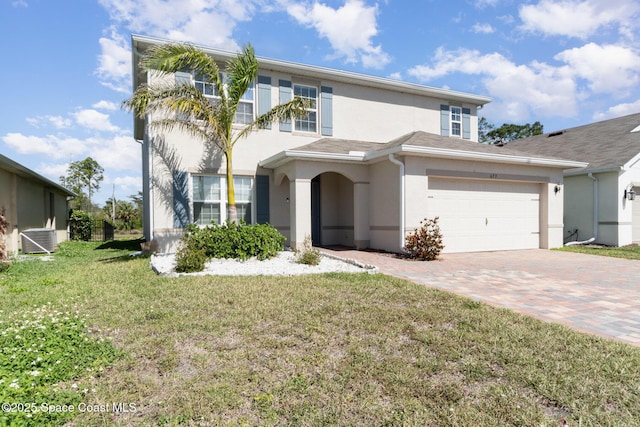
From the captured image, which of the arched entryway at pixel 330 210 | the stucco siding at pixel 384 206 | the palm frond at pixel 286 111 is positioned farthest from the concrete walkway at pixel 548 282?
the palm frond at pixel 286 111

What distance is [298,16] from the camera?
414 inches

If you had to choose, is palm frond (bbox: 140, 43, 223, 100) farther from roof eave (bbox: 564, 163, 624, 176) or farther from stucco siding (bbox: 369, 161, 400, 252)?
A: roof eave (bbox: 564, 163, 624, 176)

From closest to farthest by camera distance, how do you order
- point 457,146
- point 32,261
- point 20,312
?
point 20,312
point 32,261
point 457,146

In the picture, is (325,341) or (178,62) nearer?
(325,341)

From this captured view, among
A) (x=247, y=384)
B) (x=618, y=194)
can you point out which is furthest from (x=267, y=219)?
(x=618, y=194)

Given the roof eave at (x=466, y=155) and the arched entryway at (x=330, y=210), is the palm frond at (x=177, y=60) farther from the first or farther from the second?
the arched entryway at (x=330, y=210)

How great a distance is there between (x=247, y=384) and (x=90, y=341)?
6.61 feet

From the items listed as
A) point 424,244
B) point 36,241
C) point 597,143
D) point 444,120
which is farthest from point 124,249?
point 597,143

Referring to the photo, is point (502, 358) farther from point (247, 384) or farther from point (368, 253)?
point (368, 253)

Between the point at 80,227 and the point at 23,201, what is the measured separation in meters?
7.79

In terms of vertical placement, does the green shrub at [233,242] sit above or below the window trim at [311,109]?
below

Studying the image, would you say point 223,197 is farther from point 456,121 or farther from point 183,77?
point 456,121

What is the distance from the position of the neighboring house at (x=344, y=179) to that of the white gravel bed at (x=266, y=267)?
2430mm

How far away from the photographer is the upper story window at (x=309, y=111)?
13008 millimetres
